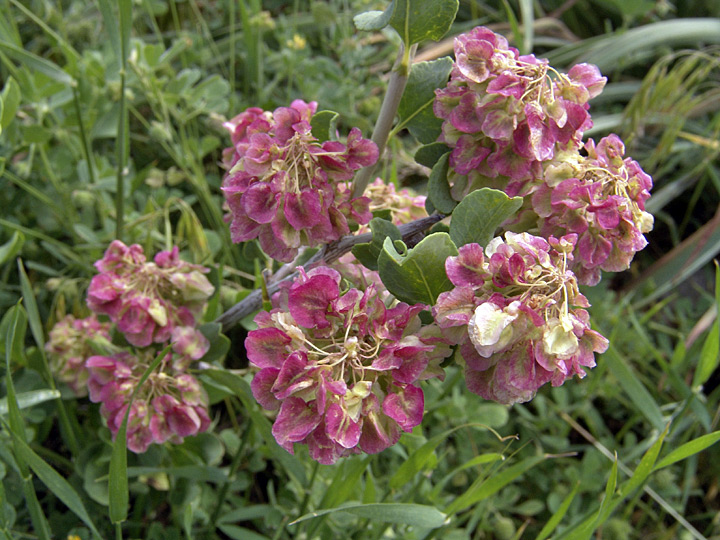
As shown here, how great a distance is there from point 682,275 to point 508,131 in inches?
48.7

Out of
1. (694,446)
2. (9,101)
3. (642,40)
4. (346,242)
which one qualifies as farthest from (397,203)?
(642,40)

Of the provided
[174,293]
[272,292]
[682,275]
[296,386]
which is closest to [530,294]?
[296,386]

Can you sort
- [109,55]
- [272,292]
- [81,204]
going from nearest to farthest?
[272,292] → [81,204] → [109,55]

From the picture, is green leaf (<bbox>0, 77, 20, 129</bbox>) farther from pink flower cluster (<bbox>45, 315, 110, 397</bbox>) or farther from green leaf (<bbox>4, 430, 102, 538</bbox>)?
green leaf (<bbox>4, 430, 102, 538</bbox>)

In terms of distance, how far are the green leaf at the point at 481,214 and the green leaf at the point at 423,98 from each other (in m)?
0.18

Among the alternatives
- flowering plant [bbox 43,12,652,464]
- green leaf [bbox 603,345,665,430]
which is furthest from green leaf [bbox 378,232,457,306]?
green leaf [bbox 603,345,665,430]

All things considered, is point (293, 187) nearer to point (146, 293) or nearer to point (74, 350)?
point (146, 293)

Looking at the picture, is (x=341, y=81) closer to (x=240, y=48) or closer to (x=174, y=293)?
(x=240, y=48)

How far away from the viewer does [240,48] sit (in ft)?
6.15

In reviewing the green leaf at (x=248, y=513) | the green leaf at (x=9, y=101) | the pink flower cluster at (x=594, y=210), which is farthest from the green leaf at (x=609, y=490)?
the green leaf at (x=9, y=101)

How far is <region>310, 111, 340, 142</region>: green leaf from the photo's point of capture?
28.0 inches

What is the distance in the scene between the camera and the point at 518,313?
21.4 inches

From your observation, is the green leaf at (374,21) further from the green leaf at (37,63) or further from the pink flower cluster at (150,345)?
the green leaf at (37,63)

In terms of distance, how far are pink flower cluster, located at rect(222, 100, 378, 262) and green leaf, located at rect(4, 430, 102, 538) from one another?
37cm
